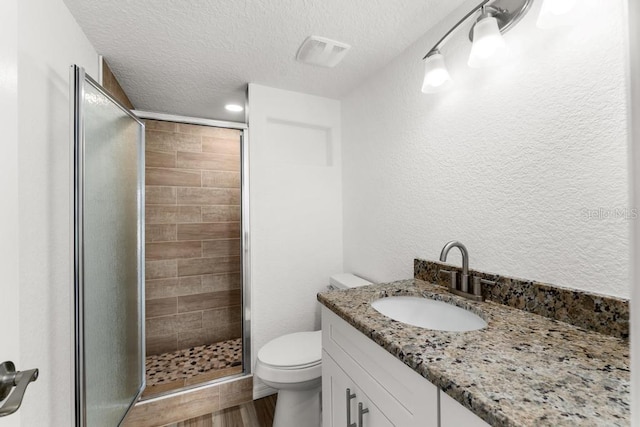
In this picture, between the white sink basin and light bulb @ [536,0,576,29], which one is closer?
light bulb @ [536,0,576,29]

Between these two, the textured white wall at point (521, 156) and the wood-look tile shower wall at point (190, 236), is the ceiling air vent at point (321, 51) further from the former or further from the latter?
the wood-look tile shower wall at point (190, 236)

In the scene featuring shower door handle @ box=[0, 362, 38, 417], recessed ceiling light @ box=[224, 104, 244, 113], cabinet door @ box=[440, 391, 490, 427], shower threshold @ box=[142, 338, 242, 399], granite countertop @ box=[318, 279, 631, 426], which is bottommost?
shower threshold @ box=[142, 338, 242, 399]

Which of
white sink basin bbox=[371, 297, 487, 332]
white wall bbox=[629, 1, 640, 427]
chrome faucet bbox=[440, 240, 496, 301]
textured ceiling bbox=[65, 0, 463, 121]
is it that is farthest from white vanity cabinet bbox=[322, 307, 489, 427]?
textured ceiling bbox=[65, 0, 463, 121]

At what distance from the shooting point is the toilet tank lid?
1852 mm

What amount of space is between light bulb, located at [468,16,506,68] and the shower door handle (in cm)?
152

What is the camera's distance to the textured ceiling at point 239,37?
125 cm

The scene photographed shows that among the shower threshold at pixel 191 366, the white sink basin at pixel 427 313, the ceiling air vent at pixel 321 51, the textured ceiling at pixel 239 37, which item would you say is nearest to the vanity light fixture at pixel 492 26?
the textured ceiling at pixel 239 37

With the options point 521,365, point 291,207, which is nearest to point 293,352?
point 291,207

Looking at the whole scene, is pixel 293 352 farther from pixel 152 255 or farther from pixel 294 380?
pixel 152 255

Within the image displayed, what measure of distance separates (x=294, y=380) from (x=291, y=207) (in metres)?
1.11

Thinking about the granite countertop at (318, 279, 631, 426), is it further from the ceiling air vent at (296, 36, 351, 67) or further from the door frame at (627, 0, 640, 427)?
the ceiling air vent at (296, 36, 351, 67)

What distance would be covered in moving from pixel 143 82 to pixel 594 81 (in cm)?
235

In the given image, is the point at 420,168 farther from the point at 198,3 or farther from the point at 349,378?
the point at 198,3

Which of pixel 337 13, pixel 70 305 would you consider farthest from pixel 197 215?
pixel 337 13
